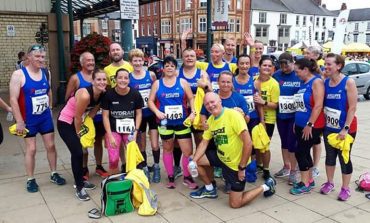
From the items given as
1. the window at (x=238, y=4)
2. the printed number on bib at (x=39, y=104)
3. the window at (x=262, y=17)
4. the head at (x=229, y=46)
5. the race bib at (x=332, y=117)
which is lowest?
the race bib at (x=332, y=117)

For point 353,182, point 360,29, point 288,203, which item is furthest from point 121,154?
point 360,29

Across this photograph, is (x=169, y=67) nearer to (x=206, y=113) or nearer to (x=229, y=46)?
(x=206, y=113)

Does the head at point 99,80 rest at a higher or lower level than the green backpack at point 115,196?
higher

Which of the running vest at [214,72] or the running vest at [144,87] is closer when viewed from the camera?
the running vest at [144,87]

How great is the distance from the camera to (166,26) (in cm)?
5106

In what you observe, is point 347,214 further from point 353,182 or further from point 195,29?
point 195,29

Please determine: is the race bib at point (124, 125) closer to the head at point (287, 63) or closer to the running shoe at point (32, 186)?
the running shoe at point (32, 186)

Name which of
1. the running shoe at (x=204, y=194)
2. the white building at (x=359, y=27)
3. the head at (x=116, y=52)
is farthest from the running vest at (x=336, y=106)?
the white building at (x=359, y=27)

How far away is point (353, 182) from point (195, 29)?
4214 cm

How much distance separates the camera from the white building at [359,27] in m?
65.9

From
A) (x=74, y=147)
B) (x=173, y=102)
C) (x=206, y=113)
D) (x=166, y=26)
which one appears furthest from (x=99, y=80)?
(x=166, y=26)

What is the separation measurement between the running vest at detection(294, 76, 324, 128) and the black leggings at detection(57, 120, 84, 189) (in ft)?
8.97

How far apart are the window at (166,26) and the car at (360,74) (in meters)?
39.3

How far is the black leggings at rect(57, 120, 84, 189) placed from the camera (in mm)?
4125
